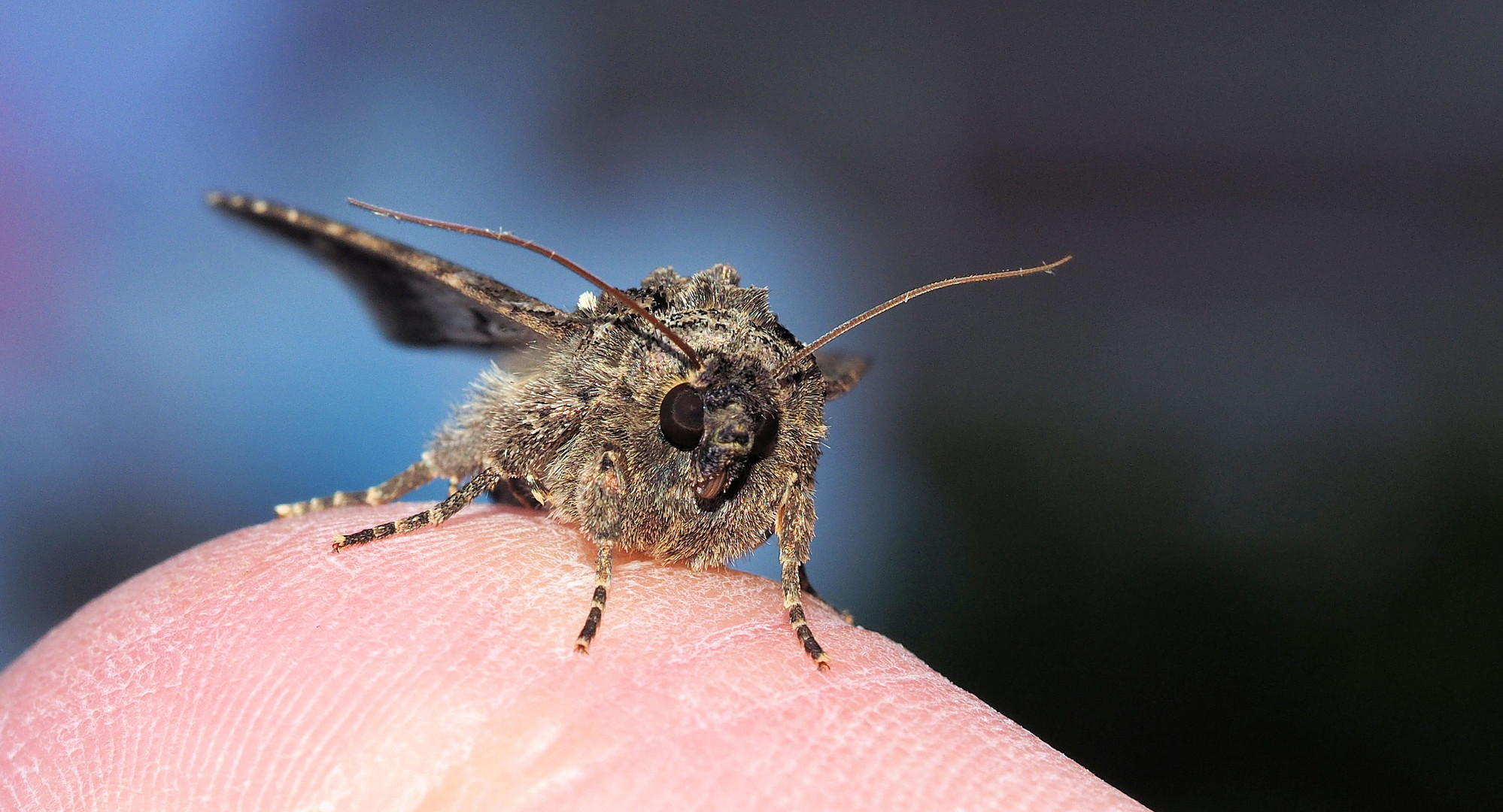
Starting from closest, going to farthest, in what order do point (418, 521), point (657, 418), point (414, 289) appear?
point (657, 418)
point (418, 521)
point (414, 289)

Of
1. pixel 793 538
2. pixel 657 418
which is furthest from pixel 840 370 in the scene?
pixel 657 418

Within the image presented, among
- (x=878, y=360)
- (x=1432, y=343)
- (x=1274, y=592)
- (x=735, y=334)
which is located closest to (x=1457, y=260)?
(x=1432, y=343)

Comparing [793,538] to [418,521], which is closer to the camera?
[793,538]

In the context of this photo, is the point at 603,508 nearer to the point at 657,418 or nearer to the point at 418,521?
the point at 657,418

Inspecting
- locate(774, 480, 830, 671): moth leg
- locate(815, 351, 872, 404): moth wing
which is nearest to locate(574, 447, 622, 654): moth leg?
locate(774, 480, 830, 671): moth leg

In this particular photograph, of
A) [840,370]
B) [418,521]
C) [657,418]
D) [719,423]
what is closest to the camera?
[719,423]

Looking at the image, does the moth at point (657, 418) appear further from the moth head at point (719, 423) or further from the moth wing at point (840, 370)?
the moth wing at point (840, 370)

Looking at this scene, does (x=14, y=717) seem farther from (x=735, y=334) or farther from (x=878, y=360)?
(x=878, y=360)
